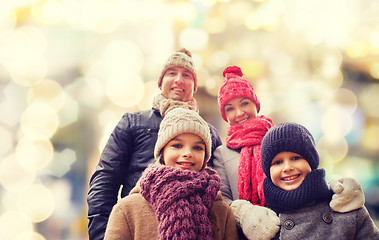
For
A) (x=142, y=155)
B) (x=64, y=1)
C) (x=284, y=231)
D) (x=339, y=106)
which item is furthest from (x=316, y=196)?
Result: (x=64, y=1)

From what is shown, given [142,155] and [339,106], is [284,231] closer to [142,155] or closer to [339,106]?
[142,155]

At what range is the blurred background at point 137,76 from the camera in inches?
123

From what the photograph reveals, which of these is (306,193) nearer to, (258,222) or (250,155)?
(258,222)

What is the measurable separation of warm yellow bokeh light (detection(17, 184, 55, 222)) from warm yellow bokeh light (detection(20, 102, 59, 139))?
0.53 metres

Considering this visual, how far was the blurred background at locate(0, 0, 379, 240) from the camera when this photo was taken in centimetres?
312

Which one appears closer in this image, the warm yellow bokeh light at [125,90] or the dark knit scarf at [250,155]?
the dark knit scarf at [250,155]

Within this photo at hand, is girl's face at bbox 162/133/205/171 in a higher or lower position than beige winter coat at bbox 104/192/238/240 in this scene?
higher

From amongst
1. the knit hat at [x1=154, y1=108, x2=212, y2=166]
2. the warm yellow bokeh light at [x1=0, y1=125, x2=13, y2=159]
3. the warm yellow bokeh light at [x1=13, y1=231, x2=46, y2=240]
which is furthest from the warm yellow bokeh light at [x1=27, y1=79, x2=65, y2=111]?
the knit hat at [x1=154, y1=108, x2=212, y2=166]

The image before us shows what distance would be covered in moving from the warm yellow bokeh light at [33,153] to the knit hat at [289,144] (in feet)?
8.44

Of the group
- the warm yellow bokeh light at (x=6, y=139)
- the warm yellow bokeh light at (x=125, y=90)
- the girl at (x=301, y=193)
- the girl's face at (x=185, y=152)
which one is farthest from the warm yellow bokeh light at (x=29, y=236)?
the girl at (x=301, y=193)

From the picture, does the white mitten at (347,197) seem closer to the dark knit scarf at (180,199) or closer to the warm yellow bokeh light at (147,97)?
the dark knit scarf at (180,199)

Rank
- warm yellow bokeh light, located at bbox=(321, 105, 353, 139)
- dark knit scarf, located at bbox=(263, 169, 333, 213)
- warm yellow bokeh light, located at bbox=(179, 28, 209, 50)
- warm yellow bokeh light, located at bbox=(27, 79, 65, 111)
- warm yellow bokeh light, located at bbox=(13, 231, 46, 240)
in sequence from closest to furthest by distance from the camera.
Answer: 1. dark knit scarf, located at bbox=(263, 169, 333, 213)
2. warm yellow bokeh light, located at bbox=(13, 231, 46, 240)
3. warm yellow bokeh light, located at bbox=(27, 79, 65, 111)
4. warm yellow bokeh light, located at bbox=(321, 105, 353, 139)
5. warm yellow bokeh light, located at bbox=(179, 28, 209, 50)

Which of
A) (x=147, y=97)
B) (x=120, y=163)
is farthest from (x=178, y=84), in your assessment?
(x=147, y=97)

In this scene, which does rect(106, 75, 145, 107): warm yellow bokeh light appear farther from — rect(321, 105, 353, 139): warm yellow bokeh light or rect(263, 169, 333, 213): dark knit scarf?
rect(263, 169, 333, 213): dark knit scarf
